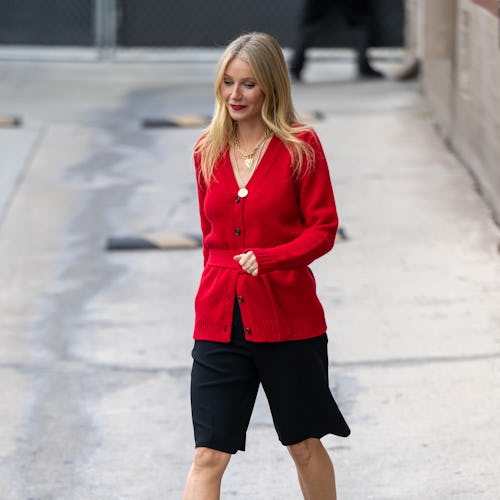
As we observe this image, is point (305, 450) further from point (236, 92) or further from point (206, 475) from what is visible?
point (236, 92)

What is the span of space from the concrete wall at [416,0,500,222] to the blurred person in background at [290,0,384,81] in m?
2.85

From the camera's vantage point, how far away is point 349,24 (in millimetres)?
15852

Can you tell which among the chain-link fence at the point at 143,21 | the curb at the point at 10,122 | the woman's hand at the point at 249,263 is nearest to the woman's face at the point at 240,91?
the woman's hand at the point at 249,263

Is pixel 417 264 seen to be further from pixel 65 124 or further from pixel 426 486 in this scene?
pixel 65 124

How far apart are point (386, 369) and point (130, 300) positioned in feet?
6.33

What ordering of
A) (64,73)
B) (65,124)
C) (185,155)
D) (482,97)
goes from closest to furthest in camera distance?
(482,97) → (185,155) → (65,124) → (64,73)

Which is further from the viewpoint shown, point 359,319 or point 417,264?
point 417,264

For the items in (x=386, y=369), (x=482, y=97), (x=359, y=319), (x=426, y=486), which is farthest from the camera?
(x=482, y=97)

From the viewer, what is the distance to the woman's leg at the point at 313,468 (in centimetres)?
451

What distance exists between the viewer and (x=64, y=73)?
16516mm

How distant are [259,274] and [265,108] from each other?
53 centimetres

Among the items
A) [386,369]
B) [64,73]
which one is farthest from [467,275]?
[64,73]

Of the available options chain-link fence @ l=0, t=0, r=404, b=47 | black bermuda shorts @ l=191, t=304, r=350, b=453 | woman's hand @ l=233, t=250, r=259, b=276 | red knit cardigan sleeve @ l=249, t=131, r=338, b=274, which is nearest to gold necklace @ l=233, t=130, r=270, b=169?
red knit cardigan sleeve @ l=249, t=131, r=338, b=274

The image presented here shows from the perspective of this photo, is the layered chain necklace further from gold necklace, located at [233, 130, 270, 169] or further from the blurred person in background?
the blurred person in background
